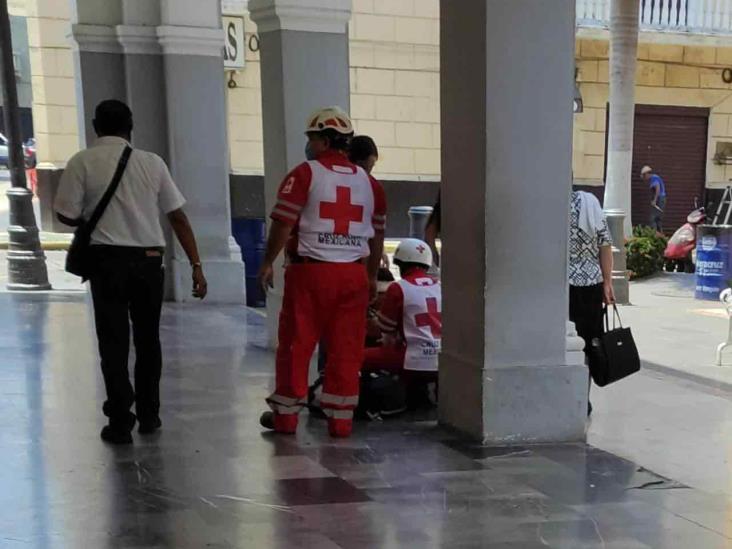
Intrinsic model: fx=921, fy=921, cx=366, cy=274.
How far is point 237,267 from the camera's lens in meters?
10.8

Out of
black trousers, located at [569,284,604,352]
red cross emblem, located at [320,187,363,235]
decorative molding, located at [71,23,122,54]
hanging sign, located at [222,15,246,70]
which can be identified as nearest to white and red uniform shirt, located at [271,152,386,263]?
red cross emblem, located at [320,187,363,235]

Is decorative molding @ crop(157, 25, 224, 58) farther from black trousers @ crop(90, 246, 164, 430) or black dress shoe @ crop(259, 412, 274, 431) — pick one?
black dress shoe @ crop(259, 412, 274, 431)

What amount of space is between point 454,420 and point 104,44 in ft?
23.2

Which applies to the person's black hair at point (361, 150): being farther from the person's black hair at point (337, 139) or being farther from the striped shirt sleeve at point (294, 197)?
the striped shirt sleeve at point (294, 197)

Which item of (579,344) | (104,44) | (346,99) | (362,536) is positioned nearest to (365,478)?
(362,536)

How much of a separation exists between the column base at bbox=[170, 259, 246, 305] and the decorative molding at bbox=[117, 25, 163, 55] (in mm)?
2439

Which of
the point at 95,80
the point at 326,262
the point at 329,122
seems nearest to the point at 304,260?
the point at 326,262

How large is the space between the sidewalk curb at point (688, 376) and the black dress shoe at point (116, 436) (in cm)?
500

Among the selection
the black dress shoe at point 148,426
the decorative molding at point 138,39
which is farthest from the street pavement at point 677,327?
the decorative molding at point 138,39

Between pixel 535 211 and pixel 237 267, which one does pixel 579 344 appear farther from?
pixel 237 267

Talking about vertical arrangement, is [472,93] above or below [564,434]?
above

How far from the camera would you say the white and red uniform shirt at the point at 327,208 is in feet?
16.8

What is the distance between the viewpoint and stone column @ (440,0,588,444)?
16.8ft

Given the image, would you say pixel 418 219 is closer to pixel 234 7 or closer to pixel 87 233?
pixel 87 233
